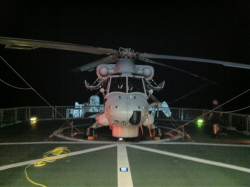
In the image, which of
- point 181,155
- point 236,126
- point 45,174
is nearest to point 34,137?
point 45,174

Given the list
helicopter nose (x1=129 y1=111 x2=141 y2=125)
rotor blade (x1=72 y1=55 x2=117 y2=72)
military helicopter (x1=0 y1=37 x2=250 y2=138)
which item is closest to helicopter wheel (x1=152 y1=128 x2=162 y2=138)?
military helicopter (x1=0 y1=37 x2=250 y2=138)

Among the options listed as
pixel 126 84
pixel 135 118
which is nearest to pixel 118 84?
pixel 126 84

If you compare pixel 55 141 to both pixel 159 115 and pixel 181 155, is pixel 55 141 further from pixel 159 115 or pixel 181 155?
pixel 159 115

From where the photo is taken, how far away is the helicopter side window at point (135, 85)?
8800 millimetres

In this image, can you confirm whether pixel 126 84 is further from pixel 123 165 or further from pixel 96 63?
pixel 123 165

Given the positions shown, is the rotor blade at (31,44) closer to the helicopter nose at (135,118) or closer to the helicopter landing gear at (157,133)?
the helicopter nose at (135,118)

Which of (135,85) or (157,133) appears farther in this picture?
(157,133)

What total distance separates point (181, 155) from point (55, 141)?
5.24 metres

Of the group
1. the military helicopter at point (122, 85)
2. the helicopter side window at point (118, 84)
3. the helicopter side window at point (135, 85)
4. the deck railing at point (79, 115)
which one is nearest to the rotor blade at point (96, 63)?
the military helicopter at point (122, 85)

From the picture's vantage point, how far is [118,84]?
29.3ft

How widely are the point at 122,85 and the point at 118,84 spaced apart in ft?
0.76

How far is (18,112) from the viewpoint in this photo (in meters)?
14.7

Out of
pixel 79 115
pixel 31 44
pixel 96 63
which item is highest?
pixel 96 63

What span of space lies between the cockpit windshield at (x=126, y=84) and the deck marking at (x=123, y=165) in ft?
7.54
